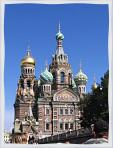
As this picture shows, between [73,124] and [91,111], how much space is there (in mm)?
7898

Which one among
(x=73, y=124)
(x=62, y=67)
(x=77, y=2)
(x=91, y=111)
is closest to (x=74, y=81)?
(x=62, y=67)

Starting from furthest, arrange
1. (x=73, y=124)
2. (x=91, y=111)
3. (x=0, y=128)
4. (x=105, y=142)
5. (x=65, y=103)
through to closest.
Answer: (x=65, y=103) < (x=73, y=124) < (x=91, y=111) < (x=0, y=128) < (x=105, y=142)

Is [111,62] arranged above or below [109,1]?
below

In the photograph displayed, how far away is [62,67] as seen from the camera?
16.3 m

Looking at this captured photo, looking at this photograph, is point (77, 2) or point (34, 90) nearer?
point (77, 2)

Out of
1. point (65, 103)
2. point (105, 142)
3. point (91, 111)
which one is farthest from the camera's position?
point (65, 103)

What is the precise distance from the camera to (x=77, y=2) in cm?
355

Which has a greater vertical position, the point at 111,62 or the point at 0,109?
the point at 111,62

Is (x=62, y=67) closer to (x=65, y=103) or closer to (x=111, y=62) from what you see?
(x=65, y=103)

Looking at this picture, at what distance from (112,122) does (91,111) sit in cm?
362

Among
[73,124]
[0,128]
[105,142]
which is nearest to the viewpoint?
[105,142]

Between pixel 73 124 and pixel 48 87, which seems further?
pixel 48 87

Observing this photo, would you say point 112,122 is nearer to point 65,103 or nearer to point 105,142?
point 105,142

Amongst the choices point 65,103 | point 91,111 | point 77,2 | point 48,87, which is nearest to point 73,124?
point 65,103
